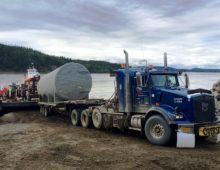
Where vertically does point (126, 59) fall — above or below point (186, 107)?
above

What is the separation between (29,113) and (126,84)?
10.3m

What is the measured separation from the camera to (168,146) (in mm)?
11766

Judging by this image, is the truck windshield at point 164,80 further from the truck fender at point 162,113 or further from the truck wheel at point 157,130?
the truck wheel at point 157,130

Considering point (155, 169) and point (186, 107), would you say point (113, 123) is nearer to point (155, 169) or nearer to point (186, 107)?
point (186, 107)

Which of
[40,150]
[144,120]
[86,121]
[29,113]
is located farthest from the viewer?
[29,113]

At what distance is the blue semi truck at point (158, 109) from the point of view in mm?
11523

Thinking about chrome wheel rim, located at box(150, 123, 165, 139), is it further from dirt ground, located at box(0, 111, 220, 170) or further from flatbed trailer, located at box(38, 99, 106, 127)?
flatbed trailer, located at box(38, 99, 106, 127)

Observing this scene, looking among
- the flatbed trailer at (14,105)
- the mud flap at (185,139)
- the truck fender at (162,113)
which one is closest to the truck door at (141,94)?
the truck fender at (162,113)

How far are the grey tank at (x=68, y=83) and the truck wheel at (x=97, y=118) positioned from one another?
3.65 m

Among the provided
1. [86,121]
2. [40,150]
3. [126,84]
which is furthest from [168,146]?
[86,121]

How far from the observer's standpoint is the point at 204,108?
1177cm

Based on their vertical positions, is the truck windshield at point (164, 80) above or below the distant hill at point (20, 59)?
below

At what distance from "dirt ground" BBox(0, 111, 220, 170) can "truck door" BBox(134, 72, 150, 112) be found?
3.70 ft

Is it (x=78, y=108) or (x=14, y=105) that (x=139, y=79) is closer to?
(x=78, y=108)
